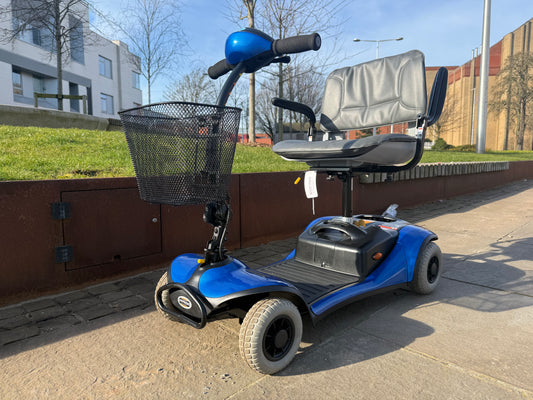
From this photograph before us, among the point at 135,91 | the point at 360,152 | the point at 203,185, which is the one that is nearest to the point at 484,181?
the point at 360,152

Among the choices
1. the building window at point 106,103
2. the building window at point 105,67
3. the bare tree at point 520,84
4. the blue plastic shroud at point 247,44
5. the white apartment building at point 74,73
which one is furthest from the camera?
the building window at point 106,103

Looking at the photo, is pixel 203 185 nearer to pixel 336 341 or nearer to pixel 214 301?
pixel 214 301

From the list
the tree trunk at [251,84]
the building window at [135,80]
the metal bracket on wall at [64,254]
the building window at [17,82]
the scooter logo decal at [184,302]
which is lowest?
the scooter logo decal at [184,302]

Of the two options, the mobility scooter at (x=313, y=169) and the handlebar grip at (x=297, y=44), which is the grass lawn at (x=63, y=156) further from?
the handlebar grip at (x=297, y=44)

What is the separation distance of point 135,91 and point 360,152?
3834 cm

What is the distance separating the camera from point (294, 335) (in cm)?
196

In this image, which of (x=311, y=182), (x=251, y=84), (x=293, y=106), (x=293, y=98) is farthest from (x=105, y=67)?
(x=311, y=182)

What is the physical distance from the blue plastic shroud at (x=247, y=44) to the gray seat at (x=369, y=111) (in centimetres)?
73

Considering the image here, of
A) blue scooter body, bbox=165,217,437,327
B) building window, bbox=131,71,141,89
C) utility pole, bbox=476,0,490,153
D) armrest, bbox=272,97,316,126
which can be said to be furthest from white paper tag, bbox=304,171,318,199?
building window, bbox=131,71,141,89

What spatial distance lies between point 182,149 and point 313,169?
1.26 meters

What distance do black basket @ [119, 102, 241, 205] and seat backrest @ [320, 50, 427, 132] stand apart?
5.40 feet

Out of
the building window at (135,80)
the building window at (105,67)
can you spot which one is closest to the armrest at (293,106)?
the building window at (105,67)

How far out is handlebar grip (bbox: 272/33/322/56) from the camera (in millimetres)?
1918

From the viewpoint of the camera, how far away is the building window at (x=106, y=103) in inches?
1267
